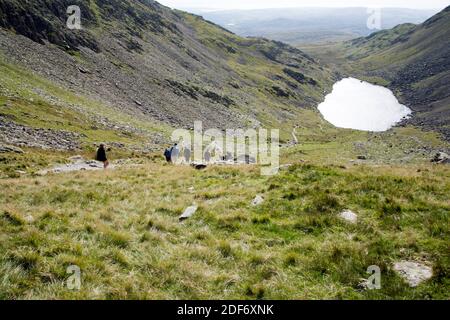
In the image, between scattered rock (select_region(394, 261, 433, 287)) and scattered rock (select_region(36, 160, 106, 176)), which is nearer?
scattered rock (select_region(394, 261, 433, 287))

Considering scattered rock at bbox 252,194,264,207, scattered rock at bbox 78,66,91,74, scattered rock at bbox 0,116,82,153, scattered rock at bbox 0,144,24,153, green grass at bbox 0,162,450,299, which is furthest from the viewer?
scattered rock at bbox 78,66,91,74

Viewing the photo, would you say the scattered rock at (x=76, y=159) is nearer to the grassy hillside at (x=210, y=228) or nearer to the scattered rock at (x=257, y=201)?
the grassy hillside at (x=210, y=228)

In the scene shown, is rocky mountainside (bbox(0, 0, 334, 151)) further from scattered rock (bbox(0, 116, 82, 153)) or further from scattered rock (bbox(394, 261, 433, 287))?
scattered rock (bbox(394, 261, 433, 287))

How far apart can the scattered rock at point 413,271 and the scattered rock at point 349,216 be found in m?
3.09

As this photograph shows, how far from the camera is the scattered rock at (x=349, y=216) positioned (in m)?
13.2

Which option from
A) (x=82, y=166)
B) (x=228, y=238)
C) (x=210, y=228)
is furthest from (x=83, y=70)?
(x=228, y=238)

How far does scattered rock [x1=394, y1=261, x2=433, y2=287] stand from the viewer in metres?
9.27

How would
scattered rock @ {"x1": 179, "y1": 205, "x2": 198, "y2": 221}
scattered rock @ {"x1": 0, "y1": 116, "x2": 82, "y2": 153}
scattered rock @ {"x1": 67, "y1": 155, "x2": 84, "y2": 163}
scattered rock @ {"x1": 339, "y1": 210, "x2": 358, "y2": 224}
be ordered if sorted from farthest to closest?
scattered rock @ {"x1": 0, "y1": 116, "x2": 82, "y2": 153}
scattered rock @ {"x1": 67, "y1": 155, "x2": 84, "y2": 163}
scattered rock @ {"x1": 179, "y1": 205, "x2": 198, "y2": 221}
scattered rock @ {"x1": 339, "y1": 210, "x2": 358, "y2": 224}

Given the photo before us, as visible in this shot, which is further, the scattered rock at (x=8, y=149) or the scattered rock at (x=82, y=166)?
the scattered rock at (x=8, y=149)

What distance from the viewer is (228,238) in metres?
12.5

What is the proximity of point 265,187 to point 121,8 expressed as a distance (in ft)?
416

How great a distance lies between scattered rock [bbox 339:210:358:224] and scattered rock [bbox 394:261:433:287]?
3.09 meters

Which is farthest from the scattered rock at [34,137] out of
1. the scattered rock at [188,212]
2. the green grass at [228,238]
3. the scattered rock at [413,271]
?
the scattered rock at [413,271]

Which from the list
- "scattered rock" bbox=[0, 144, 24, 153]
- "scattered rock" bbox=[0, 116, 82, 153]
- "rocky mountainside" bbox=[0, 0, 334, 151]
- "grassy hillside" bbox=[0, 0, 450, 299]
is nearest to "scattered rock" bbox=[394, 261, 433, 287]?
"grassy hillside" bbox=[0, 0, 450, 299]
